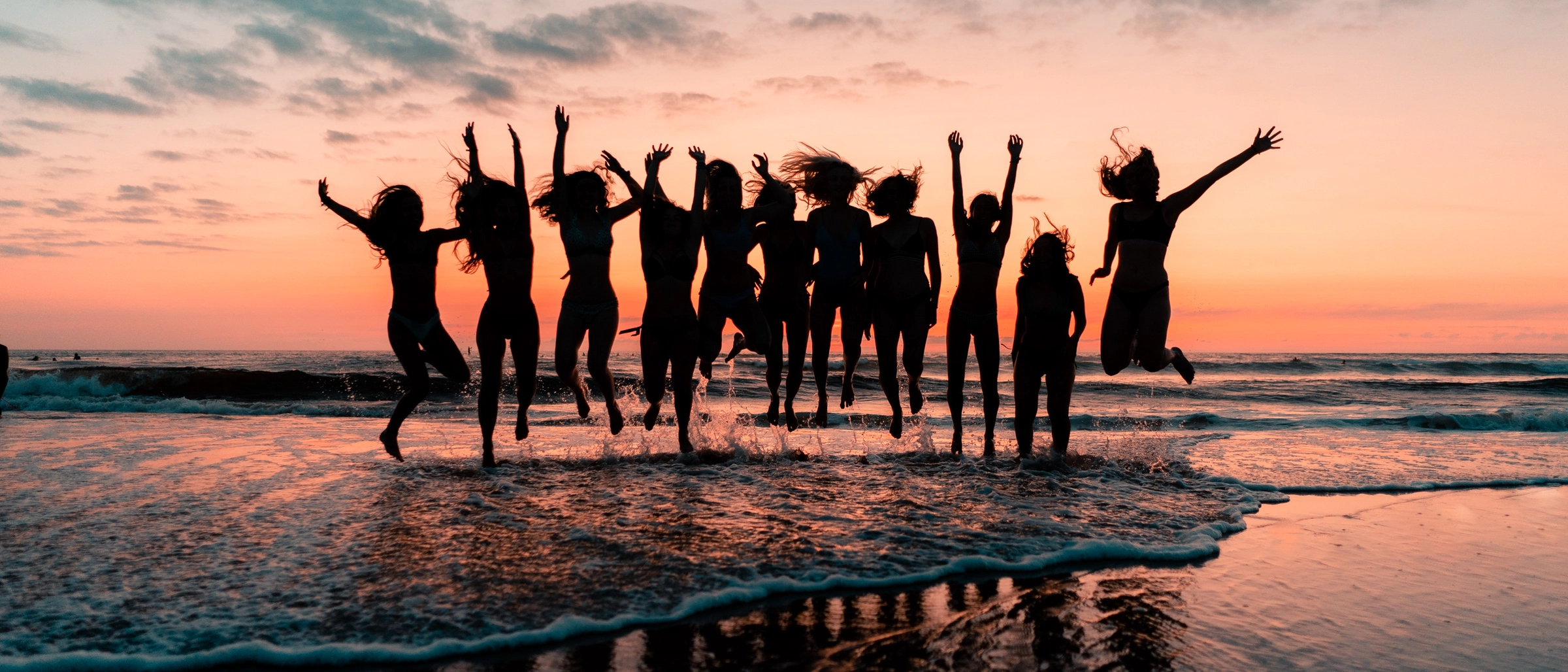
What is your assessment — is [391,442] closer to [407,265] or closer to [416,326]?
[416,326]

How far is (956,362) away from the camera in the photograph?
30.8ft

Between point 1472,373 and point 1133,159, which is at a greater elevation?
point 1133,159

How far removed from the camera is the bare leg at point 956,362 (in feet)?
30.0

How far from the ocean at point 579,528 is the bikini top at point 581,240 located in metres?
2.21

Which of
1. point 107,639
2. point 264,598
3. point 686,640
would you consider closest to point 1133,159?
point 686,640

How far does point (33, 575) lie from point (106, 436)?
7973 millimetres

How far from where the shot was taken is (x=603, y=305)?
848 cm

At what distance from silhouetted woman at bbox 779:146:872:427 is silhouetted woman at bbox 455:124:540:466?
3.02 metres

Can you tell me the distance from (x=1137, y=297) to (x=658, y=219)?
4.88 m

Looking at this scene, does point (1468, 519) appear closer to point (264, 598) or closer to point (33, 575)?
point (264, 598)

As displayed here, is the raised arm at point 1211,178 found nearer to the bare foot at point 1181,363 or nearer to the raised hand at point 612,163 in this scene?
the bare foot at point 1181,363

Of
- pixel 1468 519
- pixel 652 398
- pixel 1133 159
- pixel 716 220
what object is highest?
pixel 1133 159

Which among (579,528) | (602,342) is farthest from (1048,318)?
(579,528)

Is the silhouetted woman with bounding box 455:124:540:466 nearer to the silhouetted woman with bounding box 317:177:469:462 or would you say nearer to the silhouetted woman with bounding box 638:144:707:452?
the silhouetted woman with bounding box 317:177:469:462
